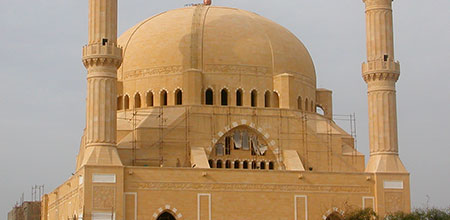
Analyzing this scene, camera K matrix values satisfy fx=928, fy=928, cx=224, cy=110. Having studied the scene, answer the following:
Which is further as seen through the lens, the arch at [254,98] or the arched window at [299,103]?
the arched window at [299,103]

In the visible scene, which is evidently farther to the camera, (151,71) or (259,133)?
(151,71)

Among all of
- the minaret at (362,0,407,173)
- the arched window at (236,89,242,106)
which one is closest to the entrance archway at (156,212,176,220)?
the arched window at (236,89,242,106)

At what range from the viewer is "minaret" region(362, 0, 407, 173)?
39.2m

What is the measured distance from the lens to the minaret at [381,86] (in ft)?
128

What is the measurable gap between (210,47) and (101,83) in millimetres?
7523

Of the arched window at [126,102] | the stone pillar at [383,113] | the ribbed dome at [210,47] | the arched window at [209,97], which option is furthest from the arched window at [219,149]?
the stone pillar at [383,113]

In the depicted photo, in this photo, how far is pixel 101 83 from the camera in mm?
36562

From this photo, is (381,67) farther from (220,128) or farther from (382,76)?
(220,128)

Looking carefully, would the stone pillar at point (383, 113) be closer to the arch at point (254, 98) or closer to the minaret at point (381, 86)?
the minaret at point (381, 86)

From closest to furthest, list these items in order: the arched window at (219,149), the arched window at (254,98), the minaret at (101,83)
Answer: the minaret at (101,83) → the arched window at (219,149) → the arched window at (254,98)

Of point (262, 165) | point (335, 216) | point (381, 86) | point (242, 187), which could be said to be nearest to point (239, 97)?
point (262, 165)

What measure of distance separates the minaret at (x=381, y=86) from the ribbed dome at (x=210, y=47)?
496 cm

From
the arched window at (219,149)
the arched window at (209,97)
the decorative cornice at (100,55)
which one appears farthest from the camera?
the arched window at (209,97)

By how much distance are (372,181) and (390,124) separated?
102 inches
